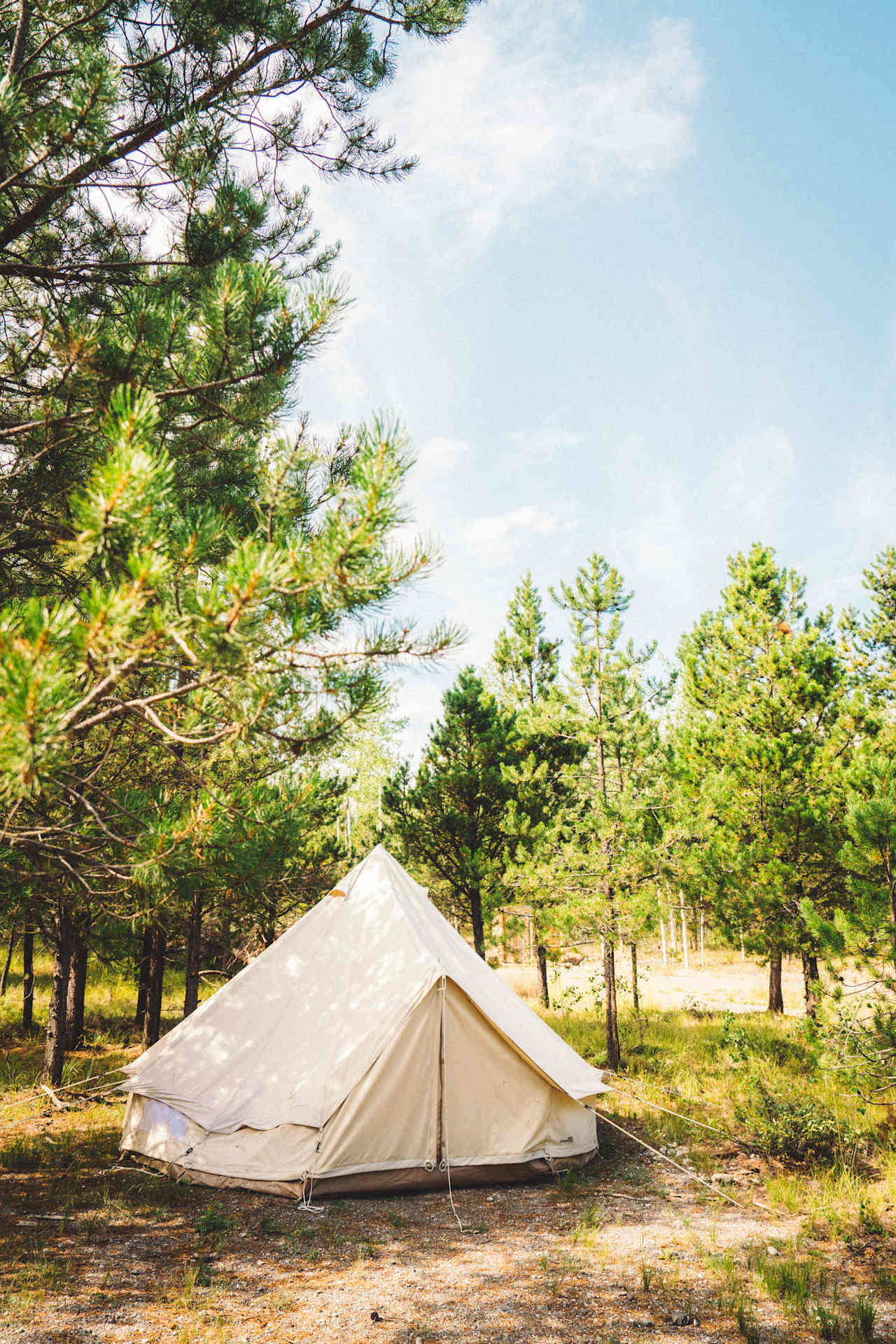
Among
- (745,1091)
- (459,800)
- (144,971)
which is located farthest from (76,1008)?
(745,1091)

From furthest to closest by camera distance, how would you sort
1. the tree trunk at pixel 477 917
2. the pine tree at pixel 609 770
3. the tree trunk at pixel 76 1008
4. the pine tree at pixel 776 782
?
the tree trunk at pixel 477 917 < the tree trunk at pixel 76 1008 < the pine tree at pixel 776 782 < the pine tree at pixel 609 770

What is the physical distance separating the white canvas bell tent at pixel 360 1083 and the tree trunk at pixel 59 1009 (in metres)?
2.67

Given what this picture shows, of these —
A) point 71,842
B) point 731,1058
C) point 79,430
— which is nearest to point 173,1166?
point 71,842

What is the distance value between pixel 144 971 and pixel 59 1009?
4164mm

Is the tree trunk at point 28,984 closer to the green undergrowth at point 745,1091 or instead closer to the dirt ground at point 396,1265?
the dirt ground at point 396,1265

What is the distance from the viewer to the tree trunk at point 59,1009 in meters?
8.19

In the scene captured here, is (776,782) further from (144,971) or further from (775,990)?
(144,971)

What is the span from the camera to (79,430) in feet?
12.5

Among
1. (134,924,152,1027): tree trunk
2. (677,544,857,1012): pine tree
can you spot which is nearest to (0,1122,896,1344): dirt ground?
(677,544,857,1012): pine tree

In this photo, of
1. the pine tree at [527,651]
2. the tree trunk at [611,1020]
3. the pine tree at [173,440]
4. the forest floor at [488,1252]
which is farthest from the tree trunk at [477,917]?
the pine tree at [173,440]

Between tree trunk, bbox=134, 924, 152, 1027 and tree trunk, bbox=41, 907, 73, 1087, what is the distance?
183 centimetres

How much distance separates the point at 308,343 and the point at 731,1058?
9.05m

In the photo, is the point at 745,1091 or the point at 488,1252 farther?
the point at 745,1091

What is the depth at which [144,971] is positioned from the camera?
12.3 meters
